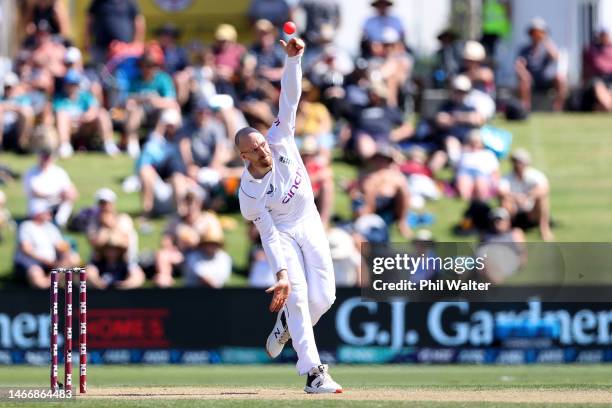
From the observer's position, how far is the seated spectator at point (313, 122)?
777 inches

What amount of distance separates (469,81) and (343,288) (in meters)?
5.33

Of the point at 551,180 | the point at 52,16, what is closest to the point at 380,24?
the point at 551,180

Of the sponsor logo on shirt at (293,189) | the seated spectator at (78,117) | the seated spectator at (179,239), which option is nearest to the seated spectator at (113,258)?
the seated spectator at (179,239)

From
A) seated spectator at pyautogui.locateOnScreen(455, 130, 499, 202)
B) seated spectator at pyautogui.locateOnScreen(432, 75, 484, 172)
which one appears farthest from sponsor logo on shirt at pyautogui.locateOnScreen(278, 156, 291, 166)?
seated spectator at pyautogui.locateOnScreen(432, 75, 484, 172)

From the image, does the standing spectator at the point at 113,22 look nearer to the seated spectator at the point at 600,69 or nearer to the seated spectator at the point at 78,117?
the seated spectator at the point at 78,117

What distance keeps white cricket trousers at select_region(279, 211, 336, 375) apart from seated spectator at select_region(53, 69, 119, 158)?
1026cm

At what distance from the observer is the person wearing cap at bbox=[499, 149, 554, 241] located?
1861cm

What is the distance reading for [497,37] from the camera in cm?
2472

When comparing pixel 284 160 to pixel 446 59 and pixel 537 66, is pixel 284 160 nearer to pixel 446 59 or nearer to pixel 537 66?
pixel 446 59

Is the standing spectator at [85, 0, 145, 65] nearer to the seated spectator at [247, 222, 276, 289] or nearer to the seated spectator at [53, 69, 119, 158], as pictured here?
the seated spectator at [53, 69, 119, 158]

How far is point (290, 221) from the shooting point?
10531mm

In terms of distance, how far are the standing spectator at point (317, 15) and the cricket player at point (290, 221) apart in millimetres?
11957

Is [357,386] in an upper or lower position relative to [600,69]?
lower

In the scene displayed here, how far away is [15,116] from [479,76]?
260 inches
